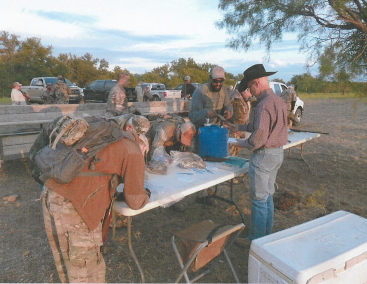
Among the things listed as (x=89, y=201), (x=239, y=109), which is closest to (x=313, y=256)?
(x=89, y=201)

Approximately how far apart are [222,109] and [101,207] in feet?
9.30

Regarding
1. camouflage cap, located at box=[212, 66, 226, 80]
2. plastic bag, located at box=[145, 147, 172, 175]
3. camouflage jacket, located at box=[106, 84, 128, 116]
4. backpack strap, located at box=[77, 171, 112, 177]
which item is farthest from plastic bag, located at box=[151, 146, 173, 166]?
camouflage jacket, located at box=[106, 84, 128, 116]

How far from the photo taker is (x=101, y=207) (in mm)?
1866

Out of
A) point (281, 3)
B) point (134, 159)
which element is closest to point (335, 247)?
point (134, 159)

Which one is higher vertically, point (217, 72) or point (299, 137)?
point (217, 72)

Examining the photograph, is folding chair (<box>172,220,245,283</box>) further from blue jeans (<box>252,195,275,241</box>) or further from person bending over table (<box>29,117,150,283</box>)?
blue jeans (<box>252,195,275,241</box>)

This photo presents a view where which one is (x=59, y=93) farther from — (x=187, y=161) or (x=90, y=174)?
(x=90, y=174)

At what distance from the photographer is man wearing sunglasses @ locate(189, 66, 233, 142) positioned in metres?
3.83

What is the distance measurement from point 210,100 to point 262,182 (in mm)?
1755

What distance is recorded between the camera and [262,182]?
2.64 m

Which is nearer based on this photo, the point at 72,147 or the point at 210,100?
the point at 72,147

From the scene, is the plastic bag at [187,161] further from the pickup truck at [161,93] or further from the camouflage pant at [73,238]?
the pickup truck at [161,93]

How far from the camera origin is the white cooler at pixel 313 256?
5.12ft

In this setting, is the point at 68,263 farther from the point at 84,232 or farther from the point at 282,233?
the point at 282,233
